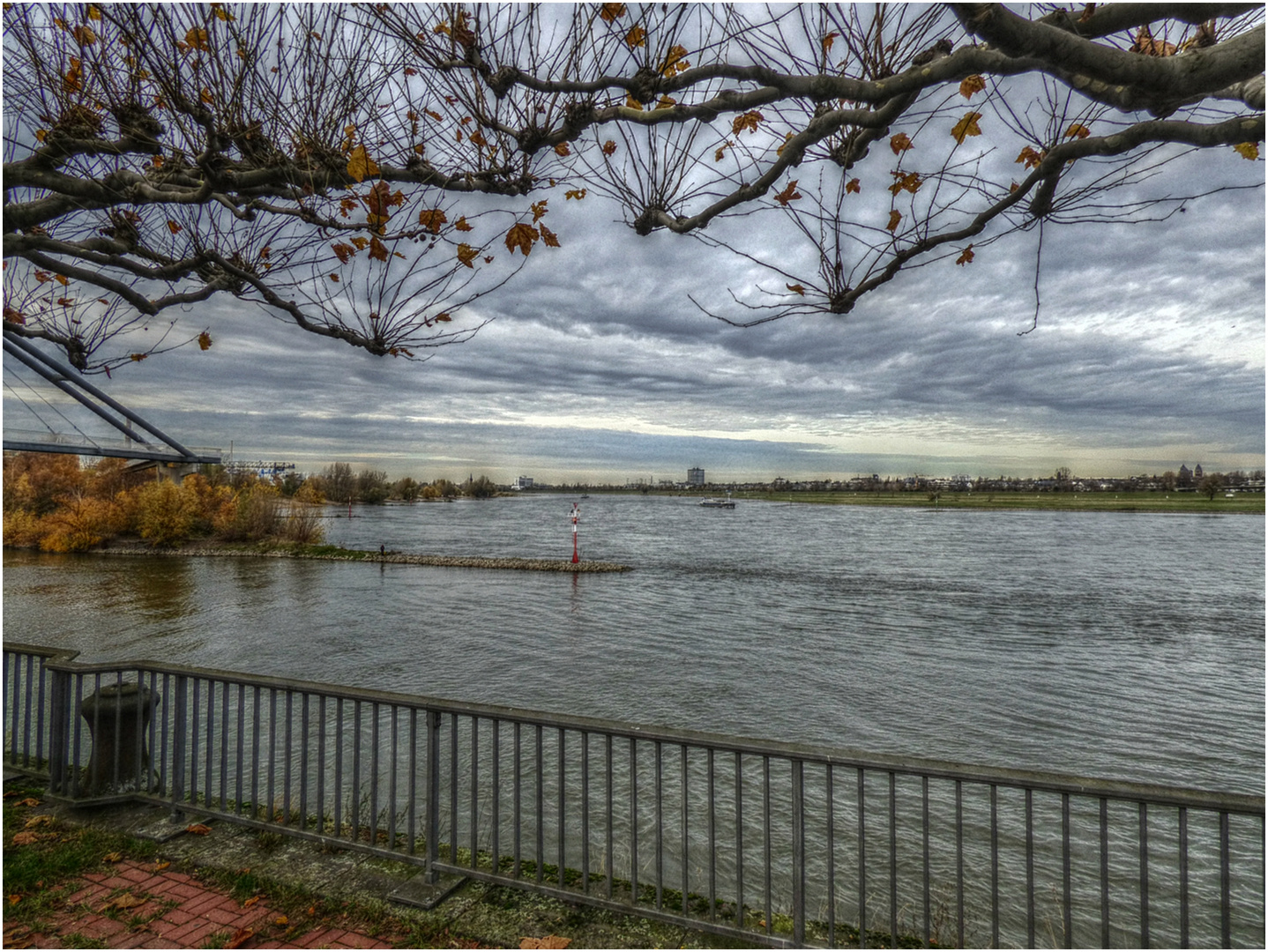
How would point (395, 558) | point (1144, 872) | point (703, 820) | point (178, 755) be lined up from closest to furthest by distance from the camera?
point (1144, 872), point (178, 755), point (703, 820), point (395, 558)

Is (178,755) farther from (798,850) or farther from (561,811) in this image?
(798,850)

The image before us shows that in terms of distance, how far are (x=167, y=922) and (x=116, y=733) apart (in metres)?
1.77

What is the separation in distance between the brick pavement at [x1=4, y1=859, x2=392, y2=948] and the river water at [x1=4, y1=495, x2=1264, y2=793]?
704cm

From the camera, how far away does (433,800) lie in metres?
3.78

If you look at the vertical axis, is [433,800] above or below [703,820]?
Result: above

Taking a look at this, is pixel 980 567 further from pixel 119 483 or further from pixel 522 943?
pixel 119 483

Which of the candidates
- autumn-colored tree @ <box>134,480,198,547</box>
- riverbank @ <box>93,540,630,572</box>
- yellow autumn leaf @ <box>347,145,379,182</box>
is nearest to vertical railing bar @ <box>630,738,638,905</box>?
yellow autumn leaf @ <box>347,145,379,182</box>

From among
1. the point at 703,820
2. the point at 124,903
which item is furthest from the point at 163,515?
the point at 124,903

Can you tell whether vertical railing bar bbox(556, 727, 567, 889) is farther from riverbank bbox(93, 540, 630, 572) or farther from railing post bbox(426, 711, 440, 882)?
riverbank bbox(93, 540, 630, 572)

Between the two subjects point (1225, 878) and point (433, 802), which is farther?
point (433, 802)

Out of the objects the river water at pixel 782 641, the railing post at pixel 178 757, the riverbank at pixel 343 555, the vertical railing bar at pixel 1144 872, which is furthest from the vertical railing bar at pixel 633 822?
the riverbank at pixel 343 555

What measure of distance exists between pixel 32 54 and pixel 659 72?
4.13 m

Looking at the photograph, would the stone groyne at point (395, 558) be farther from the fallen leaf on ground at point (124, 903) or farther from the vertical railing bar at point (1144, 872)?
the vertical railing bar at point (1144, 872)

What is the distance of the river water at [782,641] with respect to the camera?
33.5 feet
